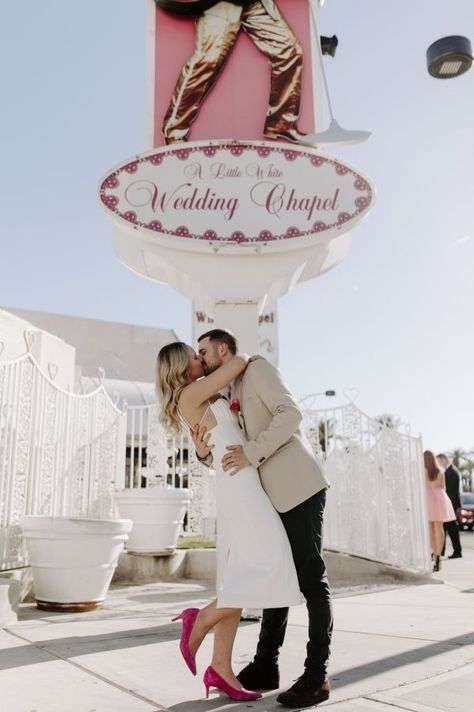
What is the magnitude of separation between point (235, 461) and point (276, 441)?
21 cm

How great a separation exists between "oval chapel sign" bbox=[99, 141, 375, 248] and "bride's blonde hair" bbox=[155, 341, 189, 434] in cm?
246

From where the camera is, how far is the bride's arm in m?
2.89

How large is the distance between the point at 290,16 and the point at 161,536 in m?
6.26

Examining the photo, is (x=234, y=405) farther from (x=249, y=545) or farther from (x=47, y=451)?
(x=47, y=451)

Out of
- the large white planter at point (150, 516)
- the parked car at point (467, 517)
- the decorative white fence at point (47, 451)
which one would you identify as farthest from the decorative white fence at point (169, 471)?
the parked car at point (467, 517)

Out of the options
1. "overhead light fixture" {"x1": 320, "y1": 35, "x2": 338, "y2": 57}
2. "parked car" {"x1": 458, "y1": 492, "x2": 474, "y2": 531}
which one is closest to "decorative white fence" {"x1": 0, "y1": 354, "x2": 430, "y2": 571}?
"overhead light fixture" {"x1": 320, "y1": 35, "x2": 338, "y2": 57}

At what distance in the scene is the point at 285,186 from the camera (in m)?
5.46

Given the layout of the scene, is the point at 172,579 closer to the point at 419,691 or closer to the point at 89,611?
the point at 89,611

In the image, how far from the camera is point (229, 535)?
2.82m

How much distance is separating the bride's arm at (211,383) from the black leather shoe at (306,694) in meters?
1.27

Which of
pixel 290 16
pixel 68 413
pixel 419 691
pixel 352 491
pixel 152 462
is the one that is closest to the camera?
pixel 419 691

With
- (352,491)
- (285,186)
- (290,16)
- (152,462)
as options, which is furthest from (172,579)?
(290,16)

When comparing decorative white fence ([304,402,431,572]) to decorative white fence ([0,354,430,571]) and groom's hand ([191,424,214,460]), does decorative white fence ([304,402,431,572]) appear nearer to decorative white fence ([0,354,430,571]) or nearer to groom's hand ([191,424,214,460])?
decorative white fence ([0,354,430,571])

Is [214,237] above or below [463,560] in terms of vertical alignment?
above
